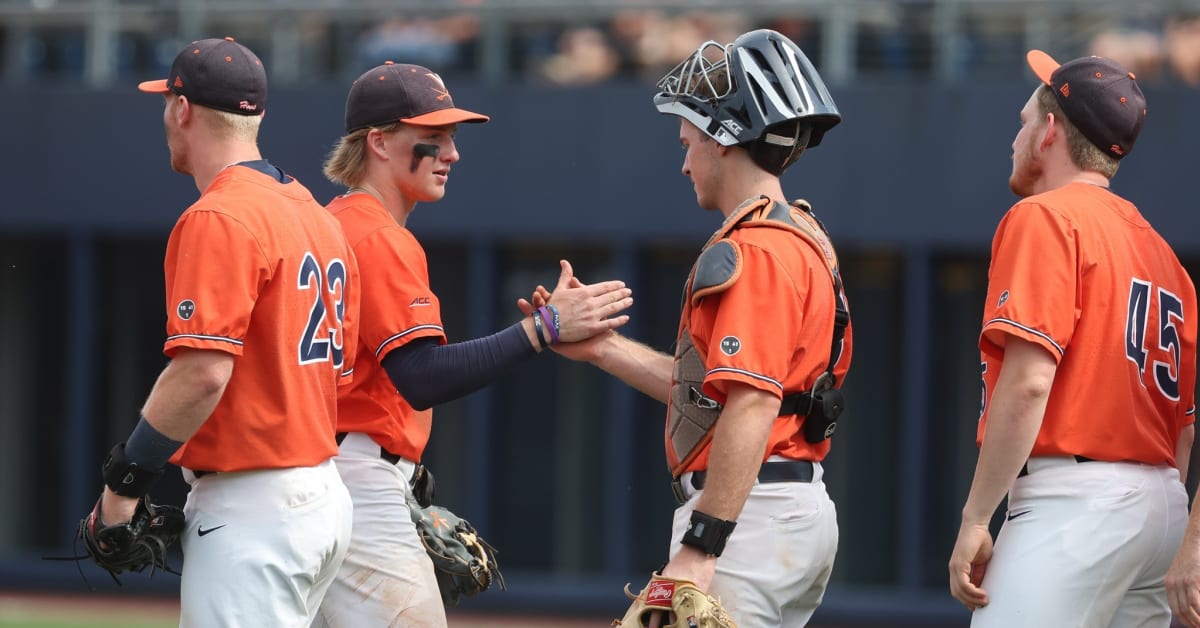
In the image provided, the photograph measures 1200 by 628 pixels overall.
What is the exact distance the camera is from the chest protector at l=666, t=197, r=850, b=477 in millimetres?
4105

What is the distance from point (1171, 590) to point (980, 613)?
1.61ft

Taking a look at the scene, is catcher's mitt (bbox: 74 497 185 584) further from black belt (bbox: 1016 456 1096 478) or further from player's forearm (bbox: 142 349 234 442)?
black belt (bbox: 1016 456 1096 478)

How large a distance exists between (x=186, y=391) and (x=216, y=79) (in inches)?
36.4

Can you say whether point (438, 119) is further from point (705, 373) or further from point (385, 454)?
point (705, 373)

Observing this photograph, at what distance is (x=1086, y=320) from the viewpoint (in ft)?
13.7

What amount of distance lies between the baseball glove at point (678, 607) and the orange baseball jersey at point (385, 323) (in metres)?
1.22

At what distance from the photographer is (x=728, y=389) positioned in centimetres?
397

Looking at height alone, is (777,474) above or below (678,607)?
above

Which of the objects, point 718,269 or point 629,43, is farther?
point 629,43

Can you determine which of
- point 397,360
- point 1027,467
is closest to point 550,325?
point 397,360

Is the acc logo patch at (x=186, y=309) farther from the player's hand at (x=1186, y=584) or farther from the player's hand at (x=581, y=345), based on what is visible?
the player's hand at (x=1186, y=584)

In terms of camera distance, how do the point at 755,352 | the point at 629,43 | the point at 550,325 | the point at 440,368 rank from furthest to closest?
the point at 629,43, the point at 550,325, the point at 440,368, the point at 755,352

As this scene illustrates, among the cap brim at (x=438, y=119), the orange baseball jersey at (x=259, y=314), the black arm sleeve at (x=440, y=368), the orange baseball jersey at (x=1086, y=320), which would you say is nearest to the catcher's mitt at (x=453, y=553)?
the black arm sleeve at (x=440, y=368)

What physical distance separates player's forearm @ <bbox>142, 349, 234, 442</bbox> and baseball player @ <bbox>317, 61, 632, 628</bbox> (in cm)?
80
